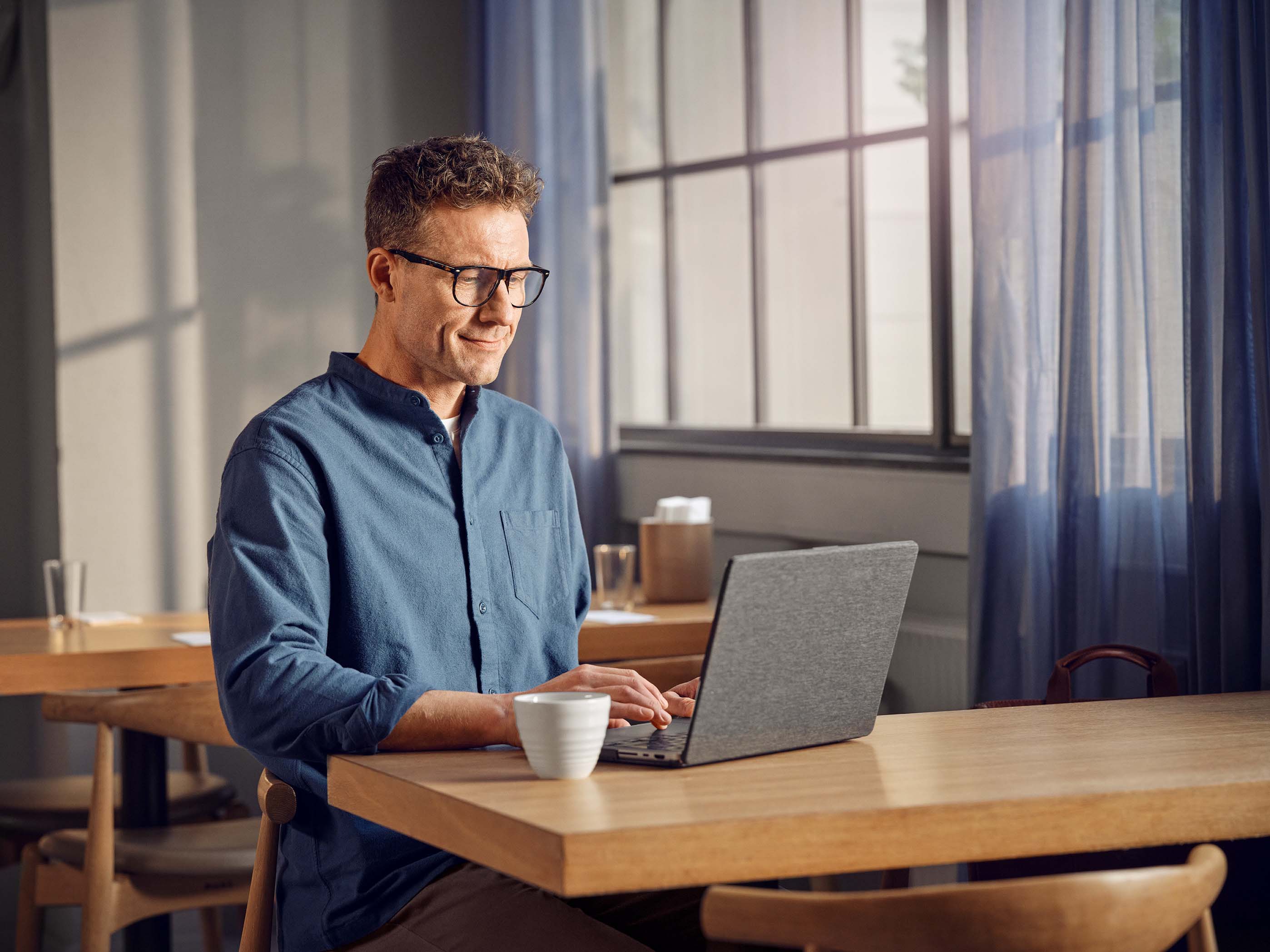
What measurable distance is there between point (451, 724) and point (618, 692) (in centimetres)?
17

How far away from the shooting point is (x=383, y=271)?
186 centimetres

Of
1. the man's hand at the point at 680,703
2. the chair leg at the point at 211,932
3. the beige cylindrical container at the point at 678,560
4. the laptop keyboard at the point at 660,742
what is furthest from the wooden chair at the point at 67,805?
the laptop keyboard at the point at 660,742

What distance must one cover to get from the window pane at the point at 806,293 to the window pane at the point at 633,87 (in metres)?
0.53

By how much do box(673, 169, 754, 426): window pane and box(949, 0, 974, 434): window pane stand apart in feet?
2.69

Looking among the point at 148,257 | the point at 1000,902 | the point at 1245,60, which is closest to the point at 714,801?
the point at 1000,902

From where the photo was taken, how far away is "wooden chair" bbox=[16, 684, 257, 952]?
233 centimetres

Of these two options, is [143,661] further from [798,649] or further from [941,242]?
[941,242]

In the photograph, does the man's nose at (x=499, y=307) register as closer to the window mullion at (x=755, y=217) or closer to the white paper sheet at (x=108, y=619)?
the white paper sheet at (x=108, y=619)

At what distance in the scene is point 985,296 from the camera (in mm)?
2633

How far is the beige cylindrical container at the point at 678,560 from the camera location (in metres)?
3.25

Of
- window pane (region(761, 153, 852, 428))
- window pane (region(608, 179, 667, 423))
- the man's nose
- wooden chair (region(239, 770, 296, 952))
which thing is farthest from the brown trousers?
window pane (region(608, 179, 667, 423))

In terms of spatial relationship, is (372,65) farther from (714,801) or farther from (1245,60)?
(714,801)

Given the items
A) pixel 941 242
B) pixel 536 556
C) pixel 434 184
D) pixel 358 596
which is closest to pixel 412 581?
pixel 358 596

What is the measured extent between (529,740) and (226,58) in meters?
3.27
